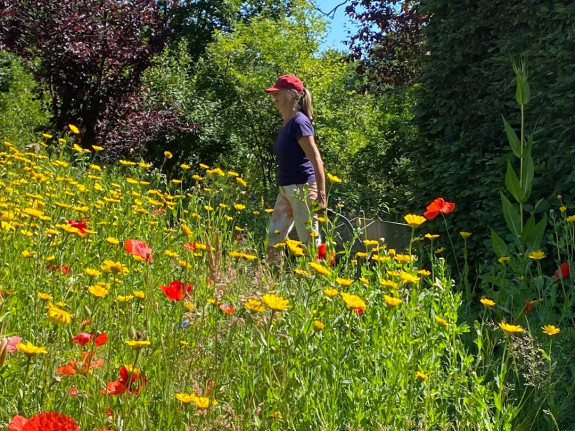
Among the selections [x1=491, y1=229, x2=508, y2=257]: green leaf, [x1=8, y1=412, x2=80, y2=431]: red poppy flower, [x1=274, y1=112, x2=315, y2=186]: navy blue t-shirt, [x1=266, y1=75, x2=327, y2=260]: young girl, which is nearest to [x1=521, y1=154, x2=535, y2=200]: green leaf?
[x1=491, y1=229, x2=508, y2=257]: green leaf

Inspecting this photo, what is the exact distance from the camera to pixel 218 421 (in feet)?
5.37

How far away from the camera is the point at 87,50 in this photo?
27.1 feet

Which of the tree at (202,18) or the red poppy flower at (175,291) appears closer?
the red poppy flower at (175,291)

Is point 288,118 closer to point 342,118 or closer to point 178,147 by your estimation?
point 342,118

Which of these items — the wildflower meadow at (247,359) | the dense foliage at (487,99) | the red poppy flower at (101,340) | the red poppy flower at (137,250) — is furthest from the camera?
the dense foliage at (487,99)

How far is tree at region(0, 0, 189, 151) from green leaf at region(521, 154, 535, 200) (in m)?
6.16

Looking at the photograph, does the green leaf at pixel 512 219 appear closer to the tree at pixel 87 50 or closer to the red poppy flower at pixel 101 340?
the red poppy flower at pixel 101 340

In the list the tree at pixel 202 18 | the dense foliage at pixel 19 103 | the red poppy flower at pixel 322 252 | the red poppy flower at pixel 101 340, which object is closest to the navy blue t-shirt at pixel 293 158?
the red poppy flower at pixel 322 252

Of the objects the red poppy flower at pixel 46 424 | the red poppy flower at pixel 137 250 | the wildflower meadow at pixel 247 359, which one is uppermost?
the red poppy flower at pixel 137 250

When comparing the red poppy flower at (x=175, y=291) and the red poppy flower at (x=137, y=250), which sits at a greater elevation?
the red poppy flower at (x=137, y=250)

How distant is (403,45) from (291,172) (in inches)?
208

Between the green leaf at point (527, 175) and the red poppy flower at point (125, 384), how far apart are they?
2578 millimetres

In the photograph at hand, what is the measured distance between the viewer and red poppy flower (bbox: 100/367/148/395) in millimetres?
1509

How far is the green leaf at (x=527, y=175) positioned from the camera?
3.58 metres
